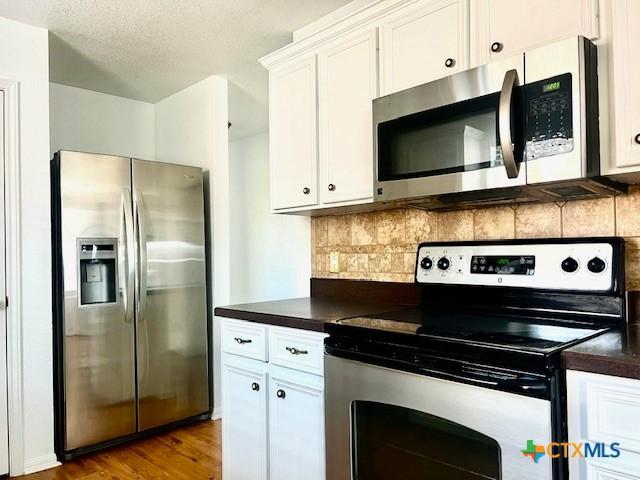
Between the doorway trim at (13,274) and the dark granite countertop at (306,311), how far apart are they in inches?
48.8

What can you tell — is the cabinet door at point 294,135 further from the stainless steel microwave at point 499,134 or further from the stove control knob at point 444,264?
the stove control knob at point 444,264

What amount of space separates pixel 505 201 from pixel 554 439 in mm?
951

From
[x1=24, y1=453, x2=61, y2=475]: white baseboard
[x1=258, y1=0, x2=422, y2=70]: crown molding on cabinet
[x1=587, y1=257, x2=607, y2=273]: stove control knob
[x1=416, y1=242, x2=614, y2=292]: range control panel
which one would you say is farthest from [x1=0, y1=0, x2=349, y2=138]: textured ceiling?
[x1=24, y1=453, x2=61, y2=475]: white baseboard

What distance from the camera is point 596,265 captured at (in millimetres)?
1537

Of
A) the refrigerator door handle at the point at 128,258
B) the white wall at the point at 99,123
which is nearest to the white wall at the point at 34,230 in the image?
the refrigerator door handle at the point at 128,258

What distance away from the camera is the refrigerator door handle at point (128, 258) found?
9.52 feet

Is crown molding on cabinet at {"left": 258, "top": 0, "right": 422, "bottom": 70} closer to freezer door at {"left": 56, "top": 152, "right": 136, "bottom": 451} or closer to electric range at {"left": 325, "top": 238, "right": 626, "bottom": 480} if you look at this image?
electric range at {"left": 325, "top": 238, "right": 626, "bottom": 480}

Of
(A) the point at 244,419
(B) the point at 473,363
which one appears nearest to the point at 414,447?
(B) the point at 473,363

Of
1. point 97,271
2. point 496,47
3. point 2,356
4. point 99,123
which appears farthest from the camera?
point 99,123

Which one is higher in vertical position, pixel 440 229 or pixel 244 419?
pixel 440 229

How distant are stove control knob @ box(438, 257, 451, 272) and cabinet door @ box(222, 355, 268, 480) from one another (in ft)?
2.79

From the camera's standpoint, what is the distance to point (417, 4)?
72.1 inches

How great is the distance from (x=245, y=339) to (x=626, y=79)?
5.43 feet

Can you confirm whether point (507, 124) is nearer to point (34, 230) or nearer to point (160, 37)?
point (160, 37)
